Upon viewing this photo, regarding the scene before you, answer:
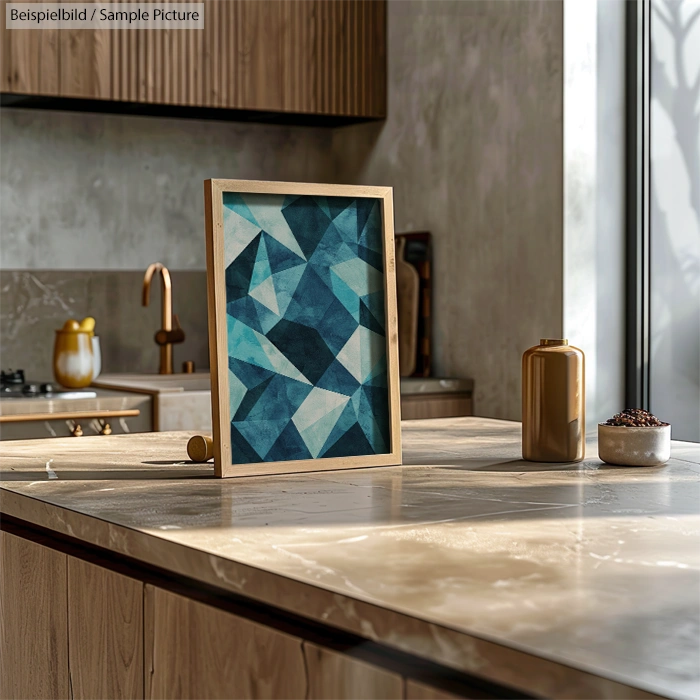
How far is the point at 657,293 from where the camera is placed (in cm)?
338

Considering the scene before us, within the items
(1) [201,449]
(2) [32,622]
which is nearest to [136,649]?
(2) [32,622]

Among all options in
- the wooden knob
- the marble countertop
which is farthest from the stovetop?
the wooden knob

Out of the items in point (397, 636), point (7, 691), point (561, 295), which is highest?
point (561, 295)

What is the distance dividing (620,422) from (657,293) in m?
2.01

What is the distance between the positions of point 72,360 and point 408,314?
120 cm

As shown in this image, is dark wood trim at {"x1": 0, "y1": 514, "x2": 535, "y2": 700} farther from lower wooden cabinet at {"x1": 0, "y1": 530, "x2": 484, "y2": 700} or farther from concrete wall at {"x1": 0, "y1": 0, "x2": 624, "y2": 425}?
concrete wall at {"x1": 0, "y1": 0, "x2": 624, "y2": 425}

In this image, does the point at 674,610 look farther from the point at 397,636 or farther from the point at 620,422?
the point at 620,422

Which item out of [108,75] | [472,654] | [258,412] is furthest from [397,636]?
[108,75]

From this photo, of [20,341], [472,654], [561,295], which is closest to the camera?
[472,654]

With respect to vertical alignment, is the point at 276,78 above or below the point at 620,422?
above

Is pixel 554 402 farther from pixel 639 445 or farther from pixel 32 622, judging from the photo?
pixel 32 622

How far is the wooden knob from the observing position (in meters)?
1.46

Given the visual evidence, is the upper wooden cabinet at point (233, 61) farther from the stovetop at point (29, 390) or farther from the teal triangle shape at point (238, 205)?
the teal triangle shape at point (238, 205)

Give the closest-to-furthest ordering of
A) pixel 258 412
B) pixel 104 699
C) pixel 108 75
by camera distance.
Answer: pixel 104 699, pixel 258 412, pixel 108 75
